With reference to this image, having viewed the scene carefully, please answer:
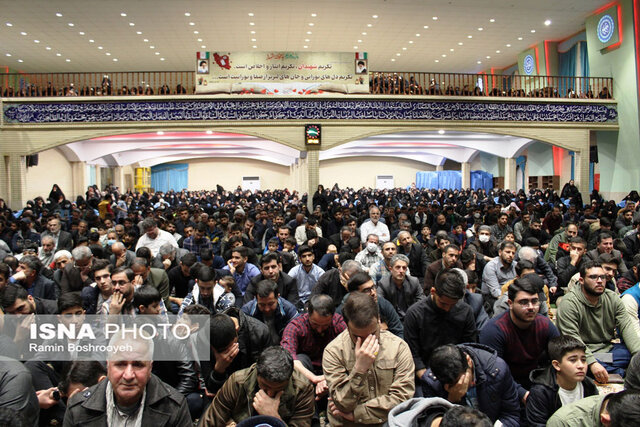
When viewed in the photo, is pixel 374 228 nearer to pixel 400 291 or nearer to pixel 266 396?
pixel 400 291

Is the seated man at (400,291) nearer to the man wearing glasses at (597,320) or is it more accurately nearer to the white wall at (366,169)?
the man wearing glasses at (597,320)

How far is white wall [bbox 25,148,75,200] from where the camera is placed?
1772 cm

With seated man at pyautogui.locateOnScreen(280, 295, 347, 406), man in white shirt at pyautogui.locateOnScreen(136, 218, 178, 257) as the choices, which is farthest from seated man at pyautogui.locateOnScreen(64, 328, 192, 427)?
man in white shirt at pyautogui.locateOnScreen(136, 218, 178, 257)

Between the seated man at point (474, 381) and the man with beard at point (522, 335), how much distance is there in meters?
0.39

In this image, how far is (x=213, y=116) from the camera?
13.4m

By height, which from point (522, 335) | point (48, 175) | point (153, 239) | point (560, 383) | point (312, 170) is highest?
point (48, 175)

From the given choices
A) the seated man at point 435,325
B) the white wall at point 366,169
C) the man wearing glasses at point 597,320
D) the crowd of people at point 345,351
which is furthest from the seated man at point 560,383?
the white wall at point 366,169

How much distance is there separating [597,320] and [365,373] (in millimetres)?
2156

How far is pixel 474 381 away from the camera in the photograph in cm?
234

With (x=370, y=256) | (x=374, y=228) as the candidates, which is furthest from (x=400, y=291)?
(x=374, y=228)

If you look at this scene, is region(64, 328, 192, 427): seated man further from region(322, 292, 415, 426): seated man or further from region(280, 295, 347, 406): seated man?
region(280, 295, 347, 406): seated man

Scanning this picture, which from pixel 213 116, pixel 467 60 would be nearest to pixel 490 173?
pixel 467 60

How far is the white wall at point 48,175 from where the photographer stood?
1772cm

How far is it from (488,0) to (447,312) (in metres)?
14.5
